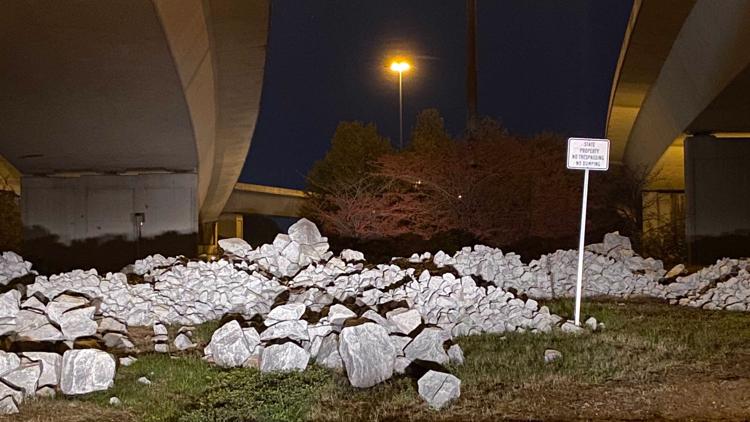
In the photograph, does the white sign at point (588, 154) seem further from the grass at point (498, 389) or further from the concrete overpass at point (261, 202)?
the concrete overpass at point (261, 202)

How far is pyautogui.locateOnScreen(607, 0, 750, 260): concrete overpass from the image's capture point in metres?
17.4

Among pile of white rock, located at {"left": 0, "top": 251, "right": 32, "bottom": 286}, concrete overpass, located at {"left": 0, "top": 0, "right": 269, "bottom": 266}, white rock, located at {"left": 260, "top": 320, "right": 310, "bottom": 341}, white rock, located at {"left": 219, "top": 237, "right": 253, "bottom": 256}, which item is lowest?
white rock, located at {"left": 260, "top": 320, "right": 310, "bottom": 341}

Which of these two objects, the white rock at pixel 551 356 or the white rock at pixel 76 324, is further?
the white rock at pixel 76 324

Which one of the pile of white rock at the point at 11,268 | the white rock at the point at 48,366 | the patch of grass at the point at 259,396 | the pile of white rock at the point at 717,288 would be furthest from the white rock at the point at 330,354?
the pile of white rock at the point at 11,268

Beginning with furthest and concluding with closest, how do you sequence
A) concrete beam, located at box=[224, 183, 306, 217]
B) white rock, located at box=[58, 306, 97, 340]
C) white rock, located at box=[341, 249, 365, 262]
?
concrete beam, located at box=[224, 183, 306, 217]
white rock, located at box=[341, 249, 365, 262]
white rock, located at box=[58, 306, 97, 340]

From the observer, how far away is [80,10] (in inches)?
574

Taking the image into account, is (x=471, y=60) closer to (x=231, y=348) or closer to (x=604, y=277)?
(x=604, y=277)

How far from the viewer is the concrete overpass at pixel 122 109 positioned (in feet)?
51.2

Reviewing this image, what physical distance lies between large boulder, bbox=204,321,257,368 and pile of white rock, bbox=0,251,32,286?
6.76 meters

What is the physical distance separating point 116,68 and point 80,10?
9.50 ft

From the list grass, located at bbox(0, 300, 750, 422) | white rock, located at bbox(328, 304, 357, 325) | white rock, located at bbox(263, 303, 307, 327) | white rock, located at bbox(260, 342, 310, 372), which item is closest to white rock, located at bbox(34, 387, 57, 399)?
grass, located at bbox(0, 300, 750, 422)

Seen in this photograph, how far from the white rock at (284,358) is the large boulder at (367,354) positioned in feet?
1.55

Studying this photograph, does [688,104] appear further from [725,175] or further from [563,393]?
[563,393]

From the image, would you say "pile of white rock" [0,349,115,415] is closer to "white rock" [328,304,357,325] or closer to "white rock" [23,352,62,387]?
"white rock" [23,352,62,387]
